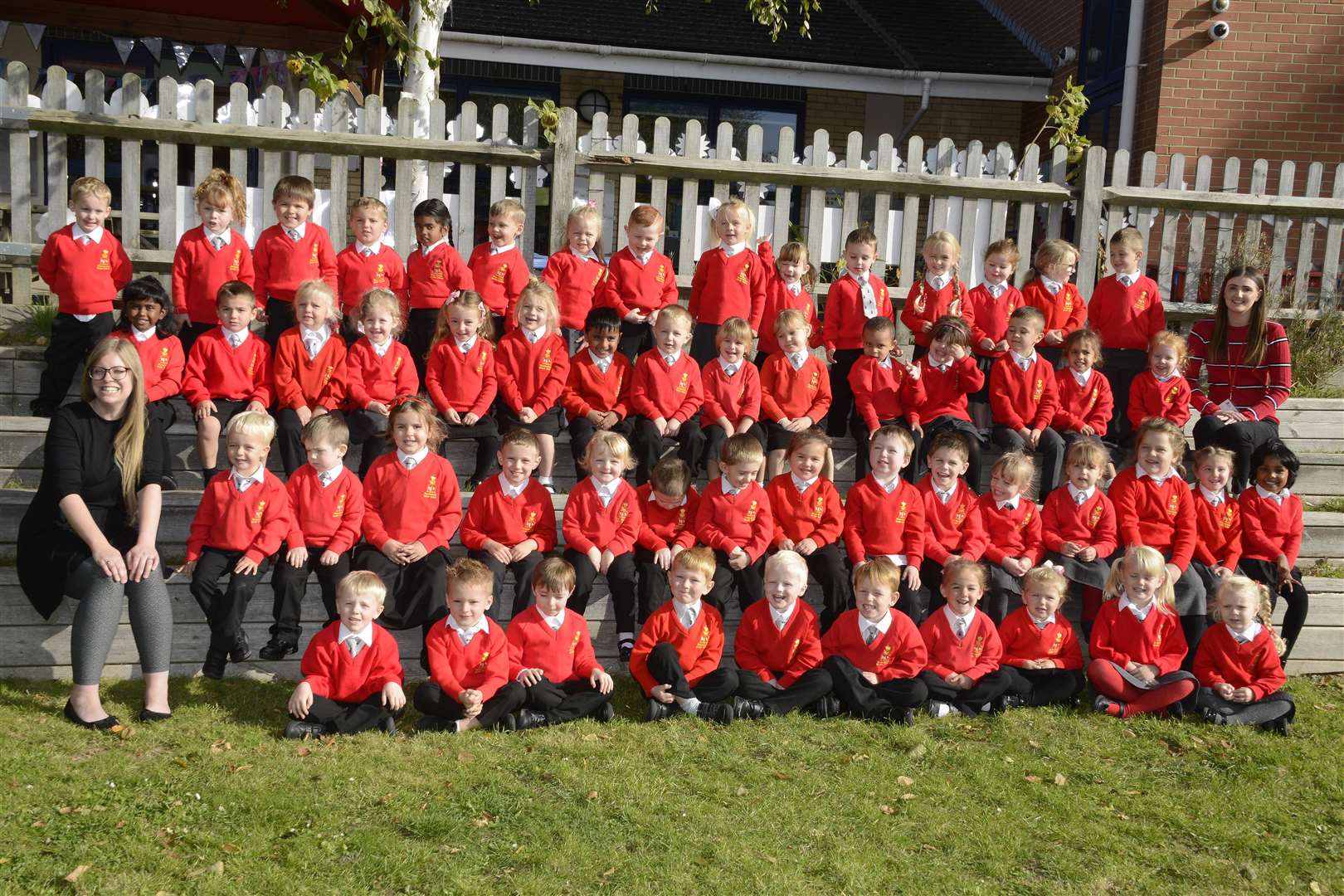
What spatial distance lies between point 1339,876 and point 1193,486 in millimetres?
2744

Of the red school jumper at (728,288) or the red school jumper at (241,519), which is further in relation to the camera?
the red school jumper at (728,288)

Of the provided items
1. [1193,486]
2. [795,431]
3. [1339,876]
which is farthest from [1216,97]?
[1339,876]

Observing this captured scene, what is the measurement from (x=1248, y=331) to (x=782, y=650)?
3.74 meters

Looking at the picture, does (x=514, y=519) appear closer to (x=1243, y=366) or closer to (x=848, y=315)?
(x=848, y=315)

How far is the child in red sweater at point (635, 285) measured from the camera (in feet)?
23.5

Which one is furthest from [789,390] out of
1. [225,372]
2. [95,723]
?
[95,723]

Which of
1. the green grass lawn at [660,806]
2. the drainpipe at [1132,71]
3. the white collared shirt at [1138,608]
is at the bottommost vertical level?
the green grass lawn at [660,806]

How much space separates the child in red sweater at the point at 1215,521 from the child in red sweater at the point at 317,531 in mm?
4360

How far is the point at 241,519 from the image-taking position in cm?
539

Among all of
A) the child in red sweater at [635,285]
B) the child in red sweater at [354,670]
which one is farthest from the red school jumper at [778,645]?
the child in red sweater at [635,285]

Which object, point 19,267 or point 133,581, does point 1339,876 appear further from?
point 19,267

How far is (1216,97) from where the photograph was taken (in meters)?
12.1

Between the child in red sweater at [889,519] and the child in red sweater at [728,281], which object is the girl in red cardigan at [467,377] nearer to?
the child in red sweater at [728,281]

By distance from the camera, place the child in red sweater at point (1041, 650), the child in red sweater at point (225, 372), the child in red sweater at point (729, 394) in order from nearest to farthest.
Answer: the child in red sweater at point (1041, 650) < the child in red sweater at point (225, 372) < the child in red sweater at point (729, 394)
